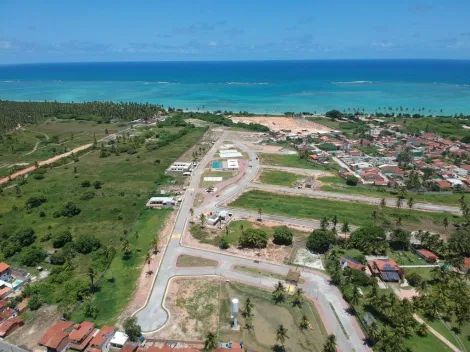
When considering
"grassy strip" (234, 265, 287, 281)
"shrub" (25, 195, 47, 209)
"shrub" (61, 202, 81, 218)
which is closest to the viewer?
"grassy strip" (234, 265, 287, 281)

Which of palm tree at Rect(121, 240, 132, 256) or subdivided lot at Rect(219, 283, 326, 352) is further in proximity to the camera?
palm tree at Rect(121, 240, 132, 256)

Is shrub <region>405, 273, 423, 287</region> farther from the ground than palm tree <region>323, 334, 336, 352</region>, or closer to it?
closer to it

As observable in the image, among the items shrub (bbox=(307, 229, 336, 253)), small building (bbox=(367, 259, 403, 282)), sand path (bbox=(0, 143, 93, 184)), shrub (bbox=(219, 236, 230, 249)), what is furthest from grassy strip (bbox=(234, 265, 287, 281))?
sand path (bbox=(0, 143, 93, 184))

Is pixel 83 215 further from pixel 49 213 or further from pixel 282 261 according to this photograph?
pixel 282 261

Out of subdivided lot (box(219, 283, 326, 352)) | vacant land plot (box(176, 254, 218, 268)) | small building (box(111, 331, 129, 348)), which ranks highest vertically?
vacant land plot (box(176, 254, 218, 268))

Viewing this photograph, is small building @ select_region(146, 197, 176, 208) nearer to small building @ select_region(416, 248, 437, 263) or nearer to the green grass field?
the green grass field

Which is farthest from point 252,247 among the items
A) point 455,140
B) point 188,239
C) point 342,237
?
point 455,140

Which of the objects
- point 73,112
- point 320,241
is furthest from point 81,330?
point 73,112
